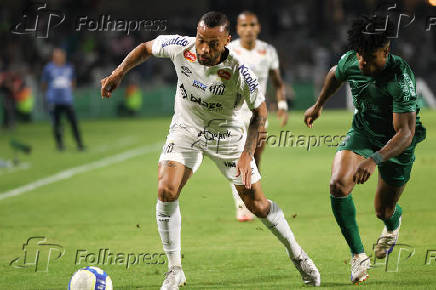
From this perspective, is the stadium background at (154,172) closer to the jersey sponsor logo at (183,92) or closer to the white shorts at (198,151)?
the white shorts at (198,151)

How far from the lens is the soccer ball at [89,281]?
5.98m

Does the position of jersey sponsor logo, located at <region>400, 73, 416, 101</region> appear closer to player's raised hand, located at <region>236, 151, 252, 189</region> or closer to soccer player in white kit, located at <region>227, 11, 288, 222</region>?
player's raised hand, located at <region>236, 151, 252, 189</region>

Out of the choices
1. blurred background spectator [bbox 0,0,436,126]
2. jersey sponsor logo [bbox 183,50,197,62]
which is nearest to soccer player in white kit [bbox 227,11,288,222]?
jersey sponsor logo [bbox 183,50,197,62]

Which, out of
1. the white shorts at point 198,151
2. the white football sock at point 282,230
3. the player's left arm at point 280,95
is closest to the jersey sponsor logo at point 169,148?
the white shorts at point 198,151

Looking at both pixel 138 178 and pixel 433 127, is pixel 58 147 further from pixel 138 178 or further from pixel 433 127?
pixel 433 127

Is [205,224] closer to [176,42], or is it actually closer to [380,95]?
[176,42]

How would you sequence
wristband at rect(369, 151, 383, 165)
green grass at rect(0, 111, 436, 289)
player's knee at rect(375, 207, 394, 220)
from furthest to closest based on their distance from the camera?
player's knee at rect(375, 207, 394, 220) < green grass at rect(0, 111, 436, 289) < wristband at rect(369, 151, 383, 165)

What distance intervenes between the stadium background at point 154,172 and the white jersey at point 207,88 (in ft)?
4.45

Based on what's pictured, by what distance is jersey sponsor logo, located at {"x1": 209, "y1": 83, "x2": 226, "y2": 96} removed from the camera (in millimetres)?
6496

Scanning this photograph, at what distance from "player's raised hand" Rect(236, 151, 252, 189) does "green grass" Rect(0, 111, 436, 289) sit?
3.07 feet

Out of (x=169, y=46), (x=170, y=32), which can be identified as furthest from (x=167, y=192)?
(x=170, y=32)

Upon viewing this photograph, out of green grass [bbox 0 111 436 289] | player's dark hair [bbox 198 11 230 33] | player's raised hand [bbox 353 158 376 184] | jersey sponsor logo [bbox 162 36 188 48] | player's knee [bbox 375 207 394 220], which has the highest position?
player's dark hair [bbox 198 11 230 33]

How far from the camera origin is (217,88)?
6.51 meters

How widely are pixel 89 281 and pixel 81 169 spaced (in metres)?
9.69
